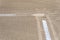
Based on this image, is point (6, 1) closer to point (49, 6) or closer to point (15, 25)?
point (15, 25)

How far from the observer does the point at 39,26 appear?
1.33m

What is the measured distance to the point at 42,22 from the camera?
4.54 ft

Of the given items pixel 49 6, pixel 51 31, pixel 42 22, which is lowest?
pixel 51 31

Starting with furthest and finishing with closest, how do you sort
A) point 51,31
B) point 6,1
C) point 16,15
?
point 6,1 < point 16,15 < point 51,31

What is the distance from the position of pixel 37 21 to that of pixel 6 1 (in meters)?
0.46

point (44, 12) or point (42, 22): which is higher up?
point (44, 12)

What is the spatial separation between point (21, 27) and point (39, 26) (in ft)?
0.60

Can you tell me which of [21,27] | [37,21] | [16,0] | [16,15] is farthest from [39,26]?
[16,0]

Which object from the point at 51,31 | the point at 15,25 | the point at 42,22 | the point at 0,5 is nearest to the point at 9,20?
the point at 15,25

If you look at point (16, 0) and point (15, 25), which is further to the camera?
point (16, 0)

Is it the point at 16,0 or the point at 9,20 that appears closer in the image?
the point at 9,20

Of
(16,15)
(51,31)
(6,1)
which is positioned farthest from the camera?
(6,1)

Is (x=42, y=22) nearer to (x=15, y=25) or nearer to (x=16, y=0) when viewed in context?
(x=15, y=25)

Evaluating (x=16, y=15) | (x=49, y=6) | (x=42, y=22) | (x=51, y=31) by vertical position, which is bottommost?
(x=51, y=31)
